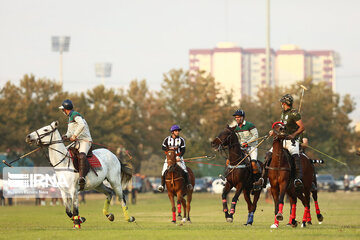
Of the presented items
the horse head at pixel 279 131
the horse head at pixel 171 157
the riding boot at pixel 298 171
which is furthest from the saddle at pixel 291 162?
the horse head at pixel 171 157

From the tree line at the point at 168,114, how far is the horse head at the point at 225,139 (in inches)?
1871

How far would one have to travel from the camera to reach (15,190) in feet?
176

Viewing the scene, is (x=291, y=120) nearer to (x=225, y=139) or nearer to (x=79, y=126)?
(x=225, y=139)

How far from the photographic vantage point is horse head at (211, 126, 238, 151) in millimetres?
21891

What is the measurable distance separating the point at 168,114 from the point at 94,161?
6978cm

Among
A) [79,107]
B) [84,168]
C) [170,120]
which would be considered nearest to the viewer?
[84,168]

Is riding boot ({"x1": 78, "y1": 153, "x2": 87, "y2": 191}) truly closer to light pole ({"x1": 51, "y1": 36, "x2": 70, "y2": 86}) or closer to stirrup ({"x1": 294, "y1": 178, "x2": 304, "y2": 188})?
stirrup ({"x1": 294, "y1": 178, "x2": 304, "y2": 188})

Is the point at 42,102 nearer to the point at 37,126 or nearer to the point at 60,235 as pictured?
the point at 37,126

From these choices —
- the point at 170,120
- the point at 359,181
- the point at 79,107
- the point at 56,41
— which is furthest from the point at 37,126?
the point at 56,41

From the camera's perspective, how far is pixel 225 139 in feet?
72.9

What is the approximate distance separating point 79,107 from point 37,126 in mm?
8521

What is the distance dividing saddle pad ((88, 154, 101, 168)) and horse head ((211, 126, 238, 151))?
3251 mm

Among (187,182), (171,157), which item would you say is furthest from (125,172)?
(187,182)

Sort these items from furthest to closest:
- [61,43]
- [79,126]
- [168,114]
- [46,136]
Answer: [61,43] < [168,114] < [79,126] < [46,136]
